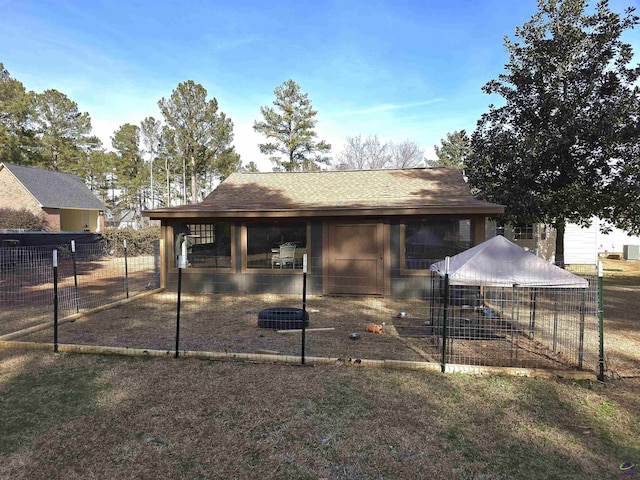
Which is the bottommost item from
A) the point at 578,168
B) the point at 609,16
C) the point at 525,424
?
the point at 525,424

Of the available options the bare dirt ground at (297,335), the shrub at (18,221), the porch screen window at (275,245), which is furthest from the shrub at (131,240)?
the bare dirt ground at (297,335)

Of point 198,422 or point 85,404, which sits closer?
point 198,422

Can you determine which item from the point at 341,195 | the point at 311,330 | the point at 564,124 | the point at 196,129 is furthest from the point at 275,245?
the point at 196,129

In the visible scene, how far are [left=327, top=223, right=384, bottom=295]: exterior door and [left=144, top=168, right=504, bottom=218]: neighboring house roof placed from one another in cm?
62

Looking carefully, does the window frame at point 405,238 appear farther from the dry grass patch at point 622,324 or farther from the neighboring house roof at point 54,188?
the neighboring house roof at point 54,188

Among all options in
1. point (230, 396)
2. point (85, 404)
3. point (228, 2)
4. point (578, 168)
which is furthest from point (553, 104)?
point (85, 404)

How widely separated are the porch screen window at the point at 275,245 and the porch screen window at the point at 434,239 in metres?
2.87

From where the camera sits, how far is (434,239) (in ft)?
30.0

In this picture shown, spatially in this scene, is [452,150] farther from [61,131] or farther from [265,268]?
[61,131]

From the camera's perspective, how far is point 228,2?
1079cm

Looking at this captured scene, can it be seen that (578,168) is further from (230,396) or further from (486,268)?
(230,396)

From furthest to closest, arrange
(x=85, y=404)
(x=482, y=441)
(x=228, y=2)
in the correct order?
(x=228, y=2)
(x=85, y=404)
(x=482, y=441)

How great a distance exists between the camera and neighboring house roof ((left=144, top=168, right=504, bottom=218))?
9023 millimetres

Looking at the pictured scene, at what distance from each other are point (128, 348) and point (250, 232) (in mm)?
5249
